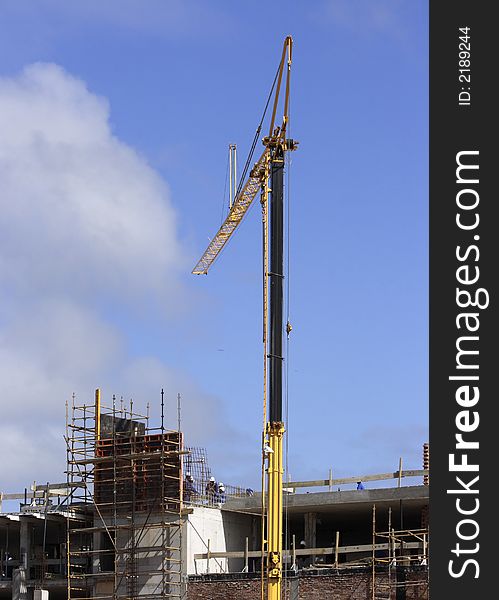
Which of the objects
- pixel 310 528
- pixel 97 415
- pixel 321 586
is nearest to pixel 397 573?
pixel 321 586

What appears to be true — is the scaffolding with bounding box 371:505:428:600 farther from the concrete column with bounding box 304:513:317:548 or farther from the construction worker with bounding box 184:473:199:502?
the construction worker with bounding box 184:473:199:502

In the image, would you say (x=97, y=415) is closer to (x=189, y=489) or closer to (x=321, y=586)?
(x=189, y=489)

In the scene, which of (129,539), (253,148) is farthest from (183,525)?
(253,148)

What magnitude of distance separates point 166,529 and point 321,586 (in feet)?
26.7

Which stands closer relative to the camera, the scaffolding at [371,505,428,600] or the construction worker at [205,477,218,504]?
the scaffolding at [371,505,428,600]

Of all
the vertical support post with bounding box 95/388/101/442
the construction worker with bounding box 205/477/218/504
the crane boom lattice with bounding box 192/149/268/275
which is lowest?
the construction worker with bounding box 205/477/218/504

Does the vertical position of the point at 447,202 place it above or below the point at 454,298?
above

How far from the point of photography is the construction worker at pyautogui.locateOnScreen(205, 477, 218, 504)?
203 ft

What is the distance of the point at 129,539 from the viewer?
2307 inches

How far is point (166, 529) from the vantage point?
57.8 meters

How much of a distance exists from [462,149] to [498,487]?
19.2 feet

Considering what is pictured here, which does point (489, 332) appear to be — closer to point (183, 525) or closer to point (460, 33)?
point (460, 33)

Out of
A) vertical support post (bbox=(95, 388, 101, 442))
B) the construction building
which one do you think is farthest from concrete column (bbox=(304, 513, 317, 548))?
vertical support post (bbox=(95, 388, 101, 442))

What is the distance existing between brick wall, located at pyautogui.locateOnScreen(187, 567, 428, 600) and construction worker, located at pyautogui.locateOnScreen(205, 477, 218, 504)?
5815 mm
